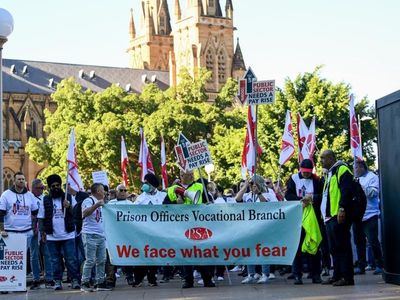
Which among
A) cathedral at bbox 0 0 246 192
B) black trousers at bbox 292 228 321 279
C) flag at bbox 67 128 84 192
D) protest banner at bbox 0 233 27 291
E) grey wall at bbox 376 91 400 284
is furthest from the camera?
cathedral at bbox 0 0 246 192

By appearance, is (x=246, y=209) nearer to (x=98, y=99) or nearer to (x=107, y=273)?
(x=107, y=273)

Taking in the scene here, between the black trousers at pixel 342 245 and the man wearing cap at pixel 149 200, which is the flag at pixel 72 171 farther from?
the black trousers at pixel 342 245

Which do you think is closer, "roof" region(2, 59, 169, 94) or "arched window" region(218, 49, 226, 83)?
"roof" region(2, 59, 169, 94)

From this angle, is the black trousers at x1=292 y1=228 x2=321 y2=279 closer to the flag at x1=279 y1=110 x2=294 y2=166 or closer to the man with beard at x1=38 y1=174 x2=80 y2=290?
the man with beard at x1=38 y1=174 x2=80 y2=290

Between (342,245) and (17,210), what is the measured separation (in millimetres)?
5265

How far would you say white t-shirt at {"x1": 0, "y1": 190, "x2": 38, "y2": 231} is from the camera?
1608 centimetres

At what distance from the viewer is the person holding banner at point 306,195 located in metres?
15.0

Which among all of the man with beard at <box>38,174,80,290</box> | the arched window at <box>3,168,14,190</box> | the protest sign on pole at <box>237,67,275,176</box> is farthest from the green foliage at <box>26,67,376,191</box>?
the man with beard at <box>38,174,80,290</box>

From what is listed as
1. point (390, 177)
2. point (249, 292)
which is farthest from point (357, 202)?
point (249, 292)

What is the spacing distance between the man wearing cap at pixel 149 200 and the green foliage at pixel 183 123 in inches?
1440

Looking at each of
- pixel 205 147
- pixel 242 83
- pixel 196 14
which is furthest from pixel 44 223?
pixel 196 14

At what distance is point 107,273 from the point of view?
1686cm

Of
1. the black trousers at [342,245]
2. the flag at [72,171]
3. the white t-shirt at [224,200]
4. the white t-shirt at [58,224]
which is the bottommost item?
the black trousers at [342,245]

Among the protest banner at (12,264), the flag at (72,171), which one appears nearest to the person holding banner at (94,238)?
the protest banner at (12,264)
